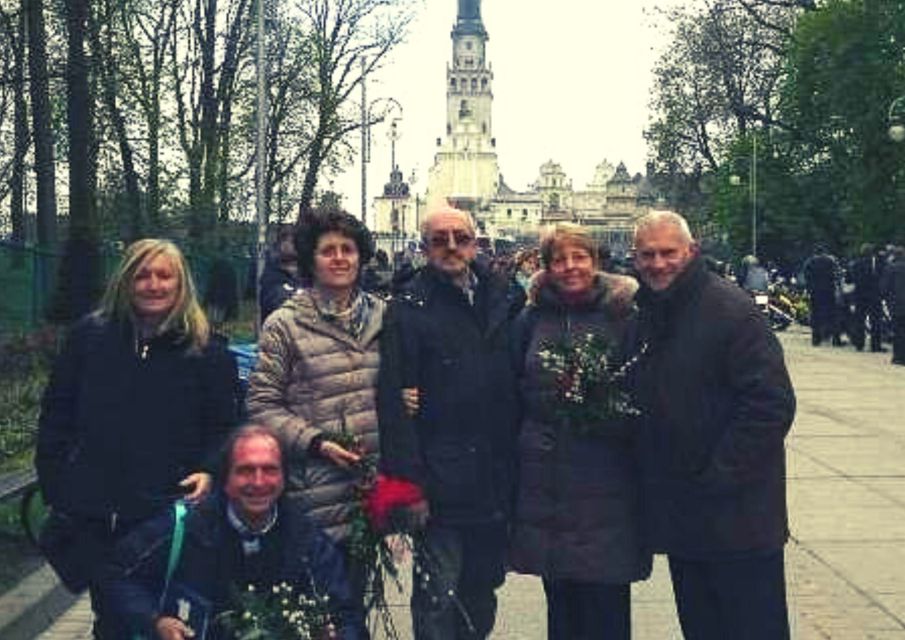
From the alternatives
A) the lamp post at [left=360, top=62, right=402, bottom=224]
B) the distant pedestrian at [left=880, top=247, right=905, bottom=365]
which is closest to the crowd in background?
the distant pedestrian at [left=880, top=247, right=905, bottom=365]

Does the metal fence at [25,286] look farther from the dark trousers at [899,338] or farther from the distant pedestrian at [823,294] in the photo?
the distant pedestrian at [823,294]

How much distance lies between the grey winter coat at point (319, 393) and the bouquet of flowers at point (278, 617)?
1.56 ft

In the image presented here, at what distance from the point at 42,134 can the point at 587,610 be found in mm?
23507

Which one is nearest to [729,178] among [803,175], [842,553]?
[803,175]

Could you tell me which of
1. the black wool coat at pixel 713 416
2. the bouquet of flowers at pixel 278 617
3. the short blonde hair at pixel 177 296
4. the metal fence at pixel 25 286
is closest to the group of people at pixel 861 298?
the metal fence at pixel 25 286

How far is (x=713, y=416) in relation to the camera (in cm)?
492

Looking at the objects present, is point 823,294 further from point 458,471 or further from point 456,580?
point 458,471

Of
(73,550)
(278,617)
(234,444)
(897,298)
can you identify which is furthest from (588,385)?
(897,298)

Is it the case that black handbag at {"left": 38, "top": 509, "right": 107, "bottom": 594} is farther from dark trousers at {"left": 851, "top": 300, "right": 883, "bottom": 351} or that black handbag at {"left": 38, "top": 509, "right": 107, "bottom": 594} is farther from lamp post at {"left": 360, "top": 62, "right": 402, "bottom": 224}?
lamp post at {"left": 360, "top": 62, "right": 402, "bottom": 224}

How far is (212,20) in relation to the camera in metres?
36.3

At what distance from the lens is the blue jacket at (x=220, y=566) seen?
15.3ft

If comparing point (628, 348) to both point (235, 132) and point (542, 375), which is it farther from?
point (235, 132)

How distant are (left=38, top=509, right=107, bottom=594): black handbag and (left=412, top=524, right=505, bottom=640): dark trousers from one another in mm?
1082

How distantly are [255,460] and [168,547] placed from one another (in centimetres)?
40
